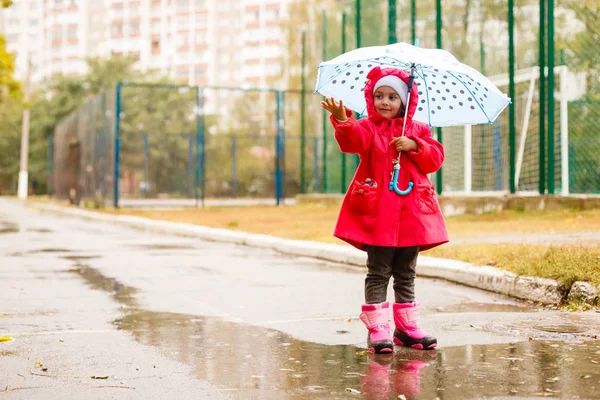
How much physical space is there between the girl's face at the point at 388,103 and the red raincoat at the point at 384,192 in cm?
Answer: 3

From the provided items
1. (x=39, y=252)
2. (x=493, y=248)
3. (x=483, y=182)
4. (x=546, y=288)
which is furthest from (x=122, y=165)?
(x=546, y=288)

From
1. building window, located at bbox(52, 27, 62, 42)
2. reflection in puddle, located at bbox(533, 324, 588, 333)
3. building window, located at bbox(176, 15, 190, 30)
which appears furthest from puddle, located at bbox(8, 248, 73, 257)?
building window, located at bbox(52, 27, 62, 42)

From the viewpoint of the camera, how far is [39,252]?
12195 mm

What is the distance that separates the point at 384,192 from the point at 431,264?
13.3 feet

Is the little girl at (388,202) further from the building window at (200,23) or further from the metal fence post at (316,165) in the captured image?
the building window at (200,23)

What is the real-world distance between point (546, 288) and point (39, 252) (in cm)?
691

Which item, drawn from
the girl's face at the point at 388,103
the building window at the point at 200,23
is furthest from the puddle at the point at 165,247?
the building window at the point at 200,23

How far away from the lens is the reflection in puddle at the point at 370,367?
13.5ft

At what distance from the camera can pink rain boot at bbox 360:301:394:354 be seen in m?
5.09

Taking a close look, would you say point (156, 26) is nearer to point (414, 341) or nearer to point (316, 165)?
point (316, 165)

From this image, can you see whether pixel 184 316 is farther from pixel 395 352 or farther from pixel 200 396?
pixel 200 396

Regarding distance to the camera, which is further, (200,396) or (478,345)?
(478,345)

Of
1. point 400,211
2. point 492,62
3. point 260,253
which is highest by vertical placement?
point 492,62

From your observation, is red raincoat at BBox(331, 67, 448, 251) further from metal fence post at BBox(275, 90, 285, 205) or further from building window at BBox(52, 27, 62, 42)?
building window at BBox(52, 27, 62, 42)
